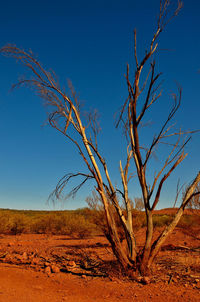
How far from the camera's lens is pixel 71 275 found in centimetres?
527

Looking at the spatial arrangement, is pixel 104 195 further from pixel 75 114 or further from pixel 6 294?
pixel 6 294

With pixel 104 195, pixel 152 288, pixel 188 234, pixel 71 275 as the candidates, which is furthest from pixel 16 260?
pixel 188 234

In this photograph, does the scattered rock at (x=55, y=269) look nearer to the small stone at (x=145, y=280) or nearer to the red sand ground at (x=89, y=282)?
the red sand ground at (x=89, y=282)

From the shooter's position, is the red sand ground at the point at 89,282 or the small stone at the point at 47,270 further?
the small stone at the point at 47,270

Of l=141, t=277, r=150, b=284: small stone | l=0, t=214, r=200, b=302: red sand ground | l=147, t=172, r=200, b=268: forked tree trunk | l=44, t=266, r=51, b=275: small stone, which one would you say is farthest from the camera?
l=44, t=266, r=51, b=275: small stone

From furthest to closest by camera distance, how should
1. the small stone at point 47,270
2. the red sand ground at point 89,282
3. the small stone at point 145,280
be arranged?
the small stone at point 47,270
the small stone at point 145,280
the red sand ground at point 89,282

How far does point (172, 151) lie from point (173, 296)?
2621 millimetres

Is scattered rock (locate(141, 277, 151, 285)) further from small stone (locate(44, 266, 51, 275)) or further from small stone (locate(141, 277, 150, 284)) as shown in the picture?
small stone (locate(44, 266, 51, 275))

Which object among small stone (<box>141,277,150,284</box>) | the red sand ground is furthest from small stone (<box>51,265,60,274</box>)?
small stone (<box>141,277,150,284</box>)

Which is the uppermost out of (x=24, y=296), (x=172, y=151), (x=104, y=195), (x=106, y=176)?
(x=172, y=151)

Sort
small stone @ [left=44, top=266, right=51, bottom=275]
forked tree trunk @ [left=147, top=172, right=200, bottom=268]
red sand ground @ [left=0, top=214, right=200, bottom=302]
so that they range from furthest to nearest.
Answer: small stone @ [left=44, top=266, right=51, bottom=275] → forked tree trunk @ [left=147, top=172, right=200, bottom=268] → red sand ground @ [left=0, top=214, right=200, bottom=302]

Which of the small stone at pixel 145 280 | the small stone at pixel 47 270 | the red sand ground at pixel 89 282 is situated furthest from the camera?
the small stone at pixel 47 270

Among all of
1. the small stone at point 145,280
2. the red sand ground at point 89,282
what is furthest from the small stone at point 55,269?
the small stone at point 145,280

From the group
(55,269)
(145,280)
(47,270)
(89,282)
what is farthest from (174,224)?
(47,270)
